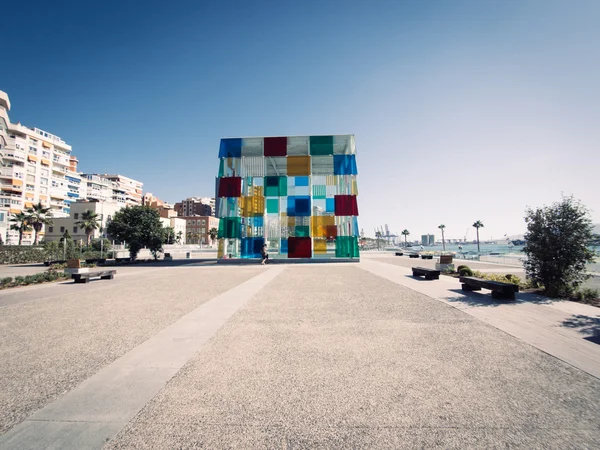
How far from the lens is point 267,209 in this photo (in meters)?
32.9

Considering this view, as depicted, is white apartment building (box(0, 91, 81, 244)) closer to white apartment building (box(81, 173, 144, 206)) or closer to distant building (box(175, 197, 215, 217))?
white apartment building (box(81, 173, 144, 206))

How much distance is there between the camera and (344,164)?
32844 millimetres

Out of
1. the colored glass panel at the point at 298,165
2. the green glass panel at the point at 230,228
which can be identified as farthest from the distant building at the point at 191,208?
the colored glass panel at the point at 298,165

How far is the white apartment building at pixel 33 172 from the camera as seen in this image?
57.5 metres

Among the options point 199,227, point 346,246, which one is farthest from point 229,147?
point 199,227

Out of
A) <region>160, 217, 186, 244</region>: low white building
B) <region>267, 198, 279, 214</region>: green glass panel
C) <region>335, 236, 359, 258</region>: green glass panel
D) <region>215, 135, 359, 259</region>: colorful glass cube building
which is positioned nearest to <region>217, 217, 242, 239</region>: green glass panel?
<region>215, 135, 359, 259</region>: colorful glass cube building

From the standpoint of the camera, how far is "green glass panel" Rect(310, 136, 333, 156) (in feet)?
107

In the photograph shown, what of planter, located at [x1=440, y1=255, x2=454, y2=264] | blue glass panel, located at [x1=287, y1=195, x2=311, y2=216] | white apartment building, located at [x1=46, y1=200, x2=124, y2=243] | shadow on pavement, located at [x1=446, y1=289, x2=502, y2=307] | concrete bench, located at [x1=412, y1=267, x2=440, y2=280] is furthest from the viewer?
white apartment building, located at [x1=46, y1=200, x2=124, y2=243]

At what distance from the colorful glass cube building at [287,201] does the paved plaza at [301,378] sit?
23.7 m

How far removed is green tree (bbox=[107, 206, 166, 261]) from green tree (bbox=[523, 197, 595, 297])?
31575mm

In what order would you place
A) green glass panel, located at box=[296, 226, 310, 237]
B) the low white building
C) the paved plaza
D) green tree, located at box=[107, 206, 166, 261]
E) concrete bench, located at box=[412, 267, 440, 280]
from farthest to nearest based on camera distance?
the low white building
green glass panel, located at box=[296, 226, 310, 237]
green tree, located at box=[107, 206, 166, 261]
concrete bench, located at box=[412, 267, 440, 280]
the paved plaza

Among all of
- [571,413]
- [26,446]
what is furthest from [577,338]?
[26,446]

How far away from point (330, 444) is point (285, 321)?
447 cm

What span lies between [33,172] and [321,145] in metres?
71.5
